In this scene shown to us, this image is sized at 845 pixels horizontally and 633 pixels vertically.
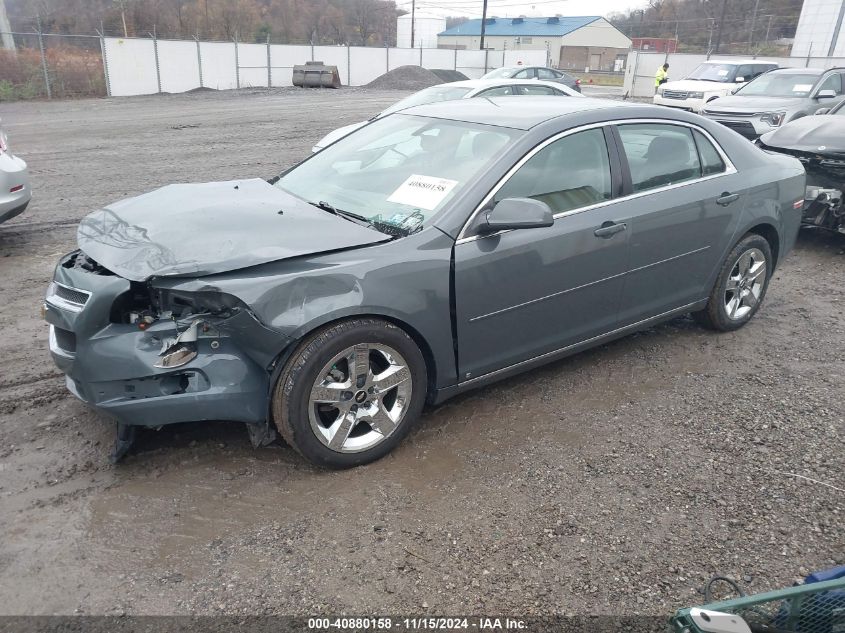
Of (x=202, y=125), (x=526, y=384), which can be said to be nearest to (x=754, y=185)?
(x=526, y=384)

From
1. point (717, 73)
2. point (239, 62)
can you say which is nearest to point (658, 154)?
point (717, 73)

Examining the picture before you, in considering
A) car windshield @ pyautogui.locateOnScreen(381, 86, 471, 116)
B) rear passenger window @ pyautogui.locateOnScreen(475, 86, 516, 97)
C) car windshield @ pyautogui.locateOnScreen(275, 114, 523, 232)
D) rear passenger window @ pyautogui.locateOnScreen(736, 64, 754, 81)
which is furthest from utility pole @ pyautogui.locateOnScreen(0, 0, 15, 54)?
car windshield @ pyautogui.locateOnScreen(275, 114, 523, 232)

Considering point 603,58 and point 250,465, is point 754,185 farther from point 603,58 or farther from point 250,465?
point 603,58

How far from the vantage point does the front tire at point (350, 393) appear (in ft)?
10.1

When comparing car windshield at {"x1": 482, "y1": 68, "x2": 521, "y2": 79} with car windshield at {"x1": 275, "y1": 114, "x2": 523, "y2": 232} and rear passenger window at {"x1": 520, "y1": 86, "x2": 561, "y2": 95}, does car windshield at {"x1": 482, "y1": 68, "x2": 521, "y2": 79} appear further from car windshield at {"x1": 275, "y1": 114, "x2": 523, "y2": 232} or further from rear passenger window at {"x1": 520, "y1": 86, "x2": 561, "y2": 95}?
car windshield at {"x1": 275, "y1": 114, "x2": 523, "y2": 232}

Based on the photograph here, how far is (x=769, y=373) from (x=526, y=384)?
166 centimetres

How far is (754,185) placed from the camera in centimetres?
473

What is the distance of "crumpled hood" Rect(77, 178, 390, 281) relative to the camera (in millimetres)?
3047

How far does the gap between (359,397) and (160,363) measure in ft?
3.01

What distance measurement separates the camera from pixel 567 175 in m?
3.89

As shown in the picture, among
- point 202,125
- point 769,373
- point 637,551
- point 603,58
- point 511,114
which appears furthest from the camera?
point 603,58

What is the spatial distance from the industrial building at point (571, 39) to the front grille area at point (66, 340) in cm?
8355

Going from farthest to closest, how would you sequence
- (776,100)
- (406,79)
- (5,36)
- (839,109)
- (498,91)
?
(406,79) → (5,36) → (776,100) → (498,91) → (839,109)

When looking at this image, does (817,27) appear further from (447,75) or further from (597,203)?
(597,203)
